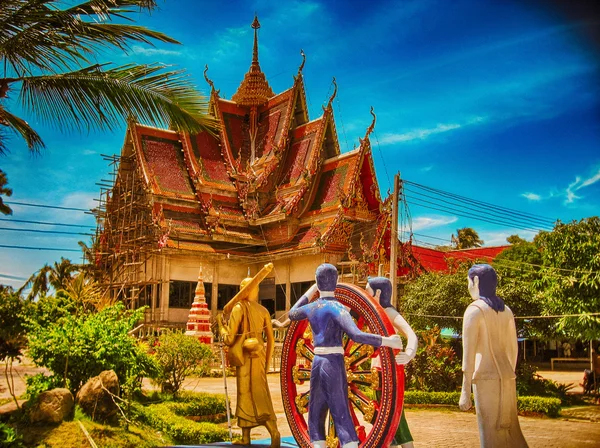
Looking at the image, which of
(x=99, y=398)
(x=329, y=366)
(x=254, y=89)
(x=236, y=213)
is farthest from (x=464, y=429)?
(x=254, y=89)

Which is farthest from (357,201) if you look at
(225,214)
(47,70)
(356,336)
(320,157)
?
(356,336)

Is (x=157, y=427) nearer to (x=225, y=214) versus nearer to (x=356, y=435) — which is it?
(x=356, y=435)

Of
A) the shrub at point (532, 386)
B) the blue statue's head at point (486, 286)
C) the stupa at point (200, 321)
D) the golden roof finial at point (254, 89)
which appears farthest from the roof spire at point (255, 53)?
the blue statue's head at point (486, 286)

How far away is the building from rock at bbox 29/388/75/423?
15294 mm

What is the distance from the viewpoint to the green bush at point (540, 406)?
45.1ft

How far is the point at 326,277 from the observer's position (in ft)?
19.6

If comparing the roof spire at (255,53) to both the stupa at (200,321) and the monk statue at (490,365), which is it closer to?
the stupa at (200,321)

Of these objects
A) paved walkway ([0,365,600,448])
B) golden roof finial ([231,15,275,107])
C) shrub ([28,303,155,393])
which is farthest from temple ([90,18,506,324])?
shrub ([28,303,155,393])

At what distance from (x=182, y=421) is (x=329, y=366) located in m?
5.22

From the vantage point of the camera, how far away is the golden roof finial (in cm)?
3238

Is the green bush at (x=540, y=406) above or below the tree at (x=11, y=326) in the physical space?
below

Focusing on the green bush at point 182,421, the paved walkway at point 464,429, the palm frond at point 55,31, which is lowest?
the paved walkway at point 464,429

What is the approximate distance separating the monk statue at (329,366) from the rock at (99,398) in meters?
4.21

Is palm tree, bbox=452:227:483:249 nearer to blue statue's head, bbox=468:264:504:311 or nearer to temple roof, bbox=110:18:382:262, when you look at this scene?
temple roof, bbox=110:18:382:262
